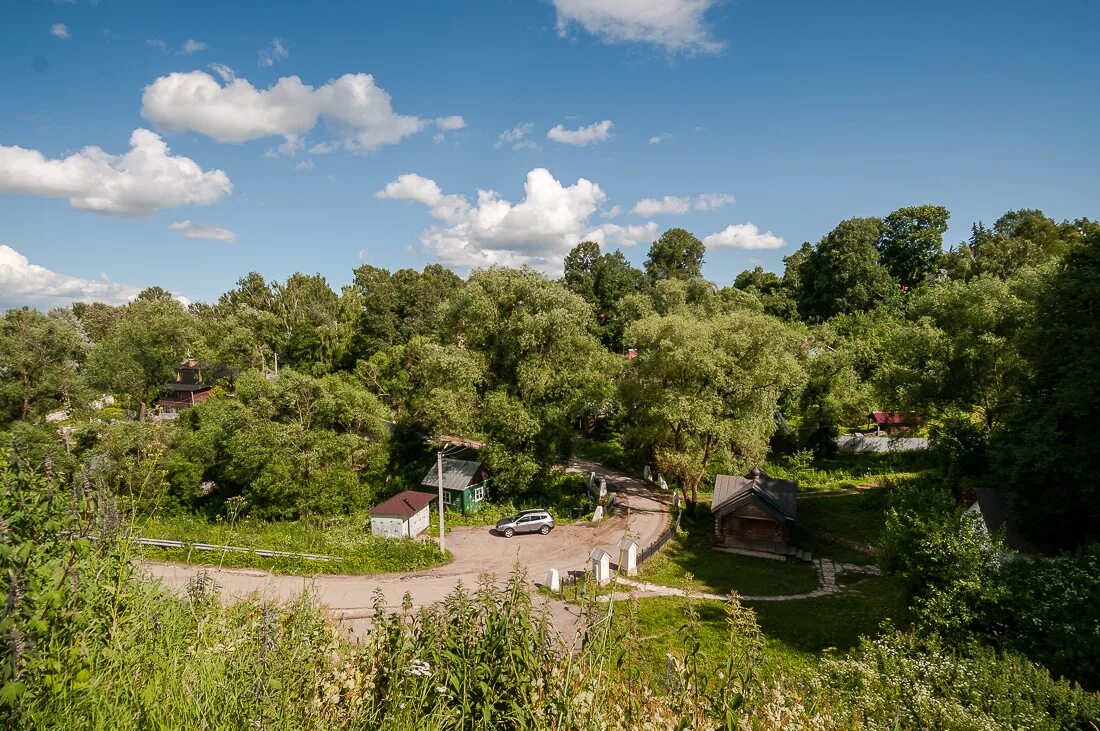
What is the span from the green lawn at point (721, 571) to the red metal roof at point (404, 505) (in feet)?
32.4

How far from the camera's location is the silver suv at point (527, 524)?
2195 centimetres

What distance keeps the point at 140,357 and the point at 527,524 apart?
35329 millimetres

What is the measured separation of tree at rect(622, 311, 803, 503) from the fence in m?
2.05

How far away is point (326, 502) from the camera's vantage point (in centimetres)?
2358

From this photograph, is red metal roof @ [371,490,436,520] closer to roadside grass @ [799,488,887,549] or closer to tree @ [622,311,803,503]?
tree @ [622,311,803,503]

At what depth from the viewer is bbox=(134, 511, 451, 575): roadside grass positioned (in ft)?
59.6

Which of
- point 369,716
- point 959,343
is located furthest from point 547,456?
point 369,716

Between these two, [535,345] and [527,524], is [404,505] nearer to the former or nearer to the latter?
[527,524]

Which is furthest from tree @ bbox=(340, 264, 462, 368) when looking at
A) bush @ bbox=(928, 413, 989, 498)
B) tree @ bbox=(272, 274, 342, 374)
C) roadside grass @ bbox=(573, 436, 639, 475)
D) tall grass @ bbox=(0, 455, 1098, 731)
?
tall grass @ bbox=(0, 455, 1098, 731)

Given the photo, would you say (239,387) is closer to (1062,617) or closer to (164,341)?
(164,341)

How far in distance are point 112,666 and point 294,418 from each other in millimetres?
23830

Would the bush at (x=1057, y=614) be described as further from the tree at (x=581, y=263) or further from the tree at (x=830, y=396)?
the tree at (x=581, y=263)

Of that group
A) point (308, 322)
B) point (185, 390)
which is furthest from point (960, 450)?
point (185, 390)

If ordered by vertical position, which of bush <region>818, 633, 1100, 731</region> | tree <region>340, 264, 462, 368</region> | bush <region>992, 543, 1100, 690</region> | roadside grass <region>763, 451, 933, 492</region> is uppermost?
tree <region>340, 264, 462, 368</region>
